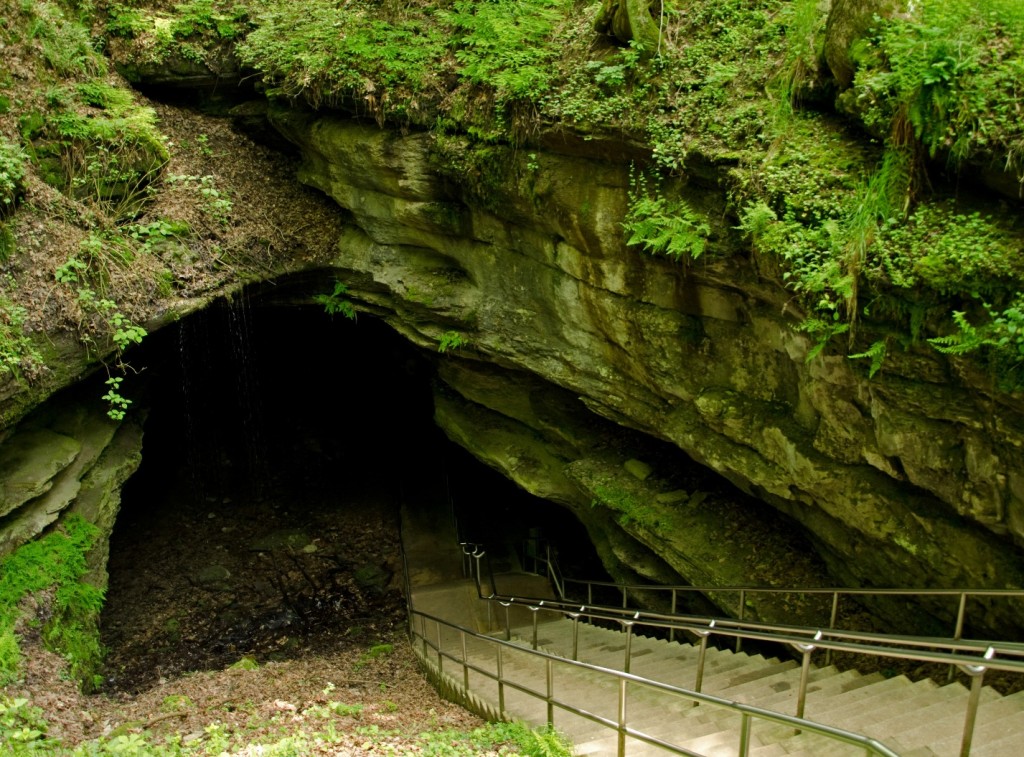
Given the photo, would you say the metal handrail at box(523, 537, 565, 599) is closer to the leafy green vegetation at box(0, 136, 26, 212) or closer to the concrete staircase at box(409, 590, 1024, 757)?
the concrete staircase at box(409, 590, 1024, 757)

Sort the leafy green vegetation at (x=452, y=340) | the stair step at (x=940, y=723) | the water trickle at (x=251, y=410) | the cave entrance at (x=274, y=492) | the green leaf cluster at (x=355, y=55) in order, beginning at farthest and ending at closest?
the water trickle at (x=251, y=410)
the cave entrance at (x=274, y=492)
the leafy green vegetation at (x=452, y=340)
the green leaf cluster at (x=355, y=55)
the stair step at (x=940, y=723)

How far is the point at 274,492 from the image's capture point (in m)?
13.6

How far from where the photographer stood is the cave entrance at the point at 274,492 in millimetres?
10758

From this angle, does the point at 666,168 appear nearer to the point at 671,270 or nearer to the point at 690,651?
the point at 671,270

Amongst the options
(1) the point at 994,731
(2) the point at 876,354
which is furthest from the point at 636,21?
(1) the point at 994,731

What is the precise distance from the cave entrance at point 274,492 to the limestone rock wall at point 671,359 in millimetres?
2198

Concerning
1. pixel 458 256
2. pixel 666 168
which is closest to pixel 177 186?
pixel 458 256

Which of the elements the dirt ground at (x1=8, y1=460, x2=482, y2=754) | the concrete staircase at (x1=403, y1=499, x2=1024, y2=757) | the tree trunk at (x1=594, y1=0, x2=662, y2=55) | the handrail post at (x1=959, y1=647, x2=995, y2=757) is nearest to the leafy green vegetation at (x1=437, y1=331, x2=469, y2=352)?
the concrete staircase at (x1=403, y1=499, x2=1024, y2=757)

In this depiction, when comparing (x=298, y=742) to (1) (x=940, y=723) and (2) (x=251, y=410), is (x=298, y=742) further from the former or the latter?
(2) (x=251, y=410)

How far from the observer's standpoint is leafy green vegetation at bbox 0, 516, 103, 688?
754 cm

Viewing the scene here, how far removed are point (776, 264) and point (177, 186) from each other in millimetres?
7942

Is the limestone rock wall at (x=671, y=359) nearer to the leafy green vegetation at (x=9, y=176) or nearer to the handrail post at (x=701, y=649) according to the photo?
the handrail post at (x=701, y=649)

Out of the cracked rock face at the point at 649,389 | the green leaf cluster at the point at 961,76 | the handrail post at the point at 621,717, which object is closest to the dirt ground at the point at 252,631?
the handrail post at the point at 621,717

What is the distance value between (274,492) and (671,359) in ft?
29.9
